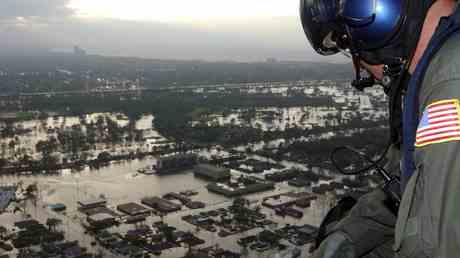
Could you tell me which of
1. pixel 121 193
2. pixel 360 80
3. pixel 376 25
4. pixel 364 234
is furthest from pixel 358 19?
pixel 121 193

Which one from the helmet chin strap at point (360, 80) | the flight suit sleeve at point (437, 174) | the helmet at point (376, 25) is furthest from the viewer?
the helmet chin strap at point (360, 80)

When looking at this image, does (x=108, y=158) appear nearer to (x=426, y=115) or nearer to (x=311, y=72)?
(x=426, y=115)

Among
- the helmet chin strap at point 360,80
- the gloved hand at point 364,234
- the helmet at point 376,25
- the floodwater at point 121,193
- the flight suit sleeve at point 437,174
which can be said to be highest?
the helmet at point 376,25

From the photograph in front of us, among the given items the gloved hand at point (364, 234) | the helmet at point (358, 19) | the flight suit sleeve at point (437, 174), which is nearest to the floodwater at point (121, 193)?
the gloved hand at point (364, 234)

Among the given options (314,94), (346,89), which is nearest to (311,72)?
(346,89)

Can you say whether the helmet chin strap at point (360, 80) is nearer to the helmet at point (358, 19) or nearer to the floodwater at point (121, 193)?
the helmet at point (358, 19)

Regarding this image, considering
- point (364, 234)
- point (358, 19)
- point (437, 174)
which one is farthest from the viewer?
point (364, 234)

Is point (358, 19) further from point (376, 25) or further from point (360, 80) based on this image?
point (360, 80)
